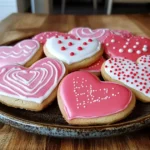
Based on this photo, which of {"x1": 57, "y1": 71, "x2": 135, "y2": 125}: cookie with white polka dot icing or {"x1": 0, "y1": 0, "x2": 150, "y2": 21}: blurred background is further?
{"x1": 0, "y1": 0, "x2": 150, "y2": 21}: blurred background

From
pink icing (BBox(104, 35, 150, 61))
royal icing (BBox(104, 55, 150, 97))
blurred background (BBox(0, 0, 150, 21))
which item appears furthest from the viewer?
blurred background (BBox(0, 0, 150, 21))

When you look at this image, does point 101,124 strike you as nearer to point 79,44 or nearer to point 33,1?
point 79,44

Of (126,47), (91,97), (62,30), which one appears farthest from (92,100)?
(62,30)

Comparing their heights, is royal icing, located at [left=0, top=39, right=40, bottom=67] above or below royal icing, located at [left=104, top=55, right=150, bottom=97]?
below

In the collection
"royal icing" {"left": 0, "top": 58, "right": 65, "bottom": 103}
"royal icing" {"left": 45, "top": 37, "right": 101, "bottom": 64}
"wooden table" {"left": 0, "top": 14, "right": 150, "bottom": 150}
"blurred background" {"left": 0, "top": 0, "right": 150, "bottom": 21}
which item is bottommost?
"blurred background" {"left": 0, "top": 0, "right": 150, "bottom": 21}

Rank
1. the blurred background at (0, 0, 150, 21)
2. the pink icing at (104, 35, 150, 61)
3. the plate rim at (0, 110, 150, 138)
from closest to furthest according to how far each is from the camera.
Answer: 1. the plate rim at (0, 110, 150, 138)
2. the pink icing at (104, 35, 150, 61)
3. the blurred background at (0, 0, 150, 21)

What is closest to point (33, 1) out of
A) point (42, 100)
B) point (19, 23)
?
point (19, 23)

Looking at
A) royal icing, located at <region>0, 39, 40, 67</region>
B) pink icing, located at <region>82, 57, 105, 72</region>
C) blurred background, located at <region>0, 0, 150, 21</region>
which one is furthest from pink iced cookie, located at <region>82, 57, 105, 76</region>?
blurred background, located at <region>0, 0, 150, 21</region>

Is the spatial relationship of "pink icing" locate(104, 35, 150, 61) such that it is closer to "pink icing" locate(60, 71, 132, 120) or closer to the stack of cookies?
the stack of cookies
